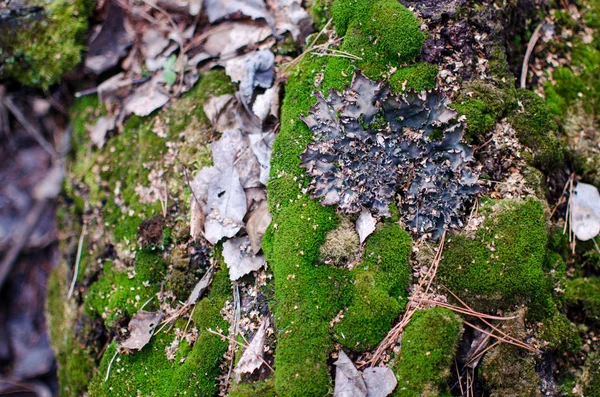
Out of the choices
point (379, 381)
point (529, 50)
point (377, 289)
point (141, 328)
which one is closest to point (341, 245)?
point (377, 289)

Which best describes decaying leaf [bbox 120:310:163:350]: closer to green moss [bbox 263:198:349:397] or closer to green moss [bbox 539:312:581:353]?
green moss [bbox 263:198:349:397]

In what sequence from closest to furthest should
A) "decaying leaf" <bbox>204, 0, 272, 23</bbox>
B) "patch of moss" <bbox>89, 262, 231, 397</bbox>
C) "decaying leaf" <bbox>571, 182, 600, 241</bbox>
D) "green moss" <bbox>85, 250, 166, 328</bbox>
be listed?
"patch of moss" <bbox>89, 262, 231, 397</bbox>, "decaying leaf" <bbox>571, 182, 600, 241</bbox>, "green moss" <bbox>85, 250, 166, 328</bbox>, "decaying leaf" <bbox>204, 0, 272, 23</bbox>

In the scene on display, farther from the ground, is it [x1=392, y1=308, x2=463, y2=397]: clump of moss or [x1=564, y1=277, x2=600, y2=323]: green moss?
[x1=392, y1=308, x2=463, y2=397]: clump of moss

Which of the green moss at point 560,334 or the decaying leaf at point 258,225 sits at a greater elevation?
the decaying leaf at point 258,225

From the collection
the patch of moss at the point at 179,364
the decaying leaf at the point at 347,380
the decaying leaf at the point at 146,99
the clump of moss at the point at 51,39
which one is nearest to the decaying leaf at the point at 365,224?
the decaying leaf at the point at 347,380

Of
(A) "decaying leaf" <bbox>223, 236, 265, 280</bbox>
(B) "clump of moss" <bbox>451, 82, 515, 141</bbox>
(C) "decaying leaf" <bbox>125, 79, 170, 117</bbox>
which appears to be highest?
(C) "decaying leaf" <bbox>125, 79, 170, 117</bbox>

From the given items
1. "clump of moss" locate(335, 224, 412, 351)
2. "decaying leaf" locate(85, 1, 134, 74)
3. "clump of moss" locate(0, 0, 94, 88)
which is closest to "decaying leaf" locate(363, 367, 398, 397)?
"clump of moss" locate(335, 224, 412, 351)

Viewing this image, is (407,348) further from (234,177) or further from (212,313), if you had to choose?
(234,177)

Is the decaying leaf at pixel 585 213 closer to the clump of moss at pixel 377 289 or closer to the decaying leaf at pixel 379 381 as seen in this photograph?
the clump of moss at pixel 377 289
